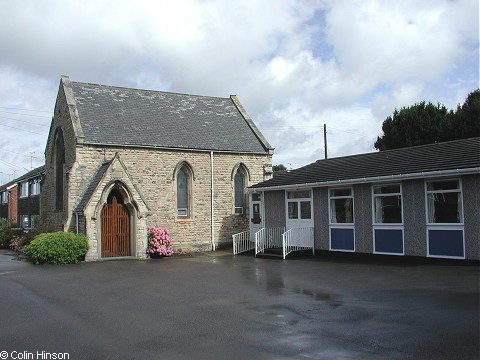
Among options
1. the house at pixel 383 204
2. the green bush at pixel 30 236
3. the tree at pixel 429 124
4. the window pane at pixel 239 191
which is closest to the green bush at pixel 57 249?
the green bush at pixel 30 236

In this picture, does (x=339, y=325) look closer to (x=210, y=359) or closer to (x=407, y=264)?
(x=210, y=359)

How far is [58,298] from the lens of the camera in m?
12.0

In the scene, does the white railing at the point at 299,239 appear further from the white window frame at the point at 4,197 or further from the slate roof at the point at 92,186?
the white window frame at the point at 4,197

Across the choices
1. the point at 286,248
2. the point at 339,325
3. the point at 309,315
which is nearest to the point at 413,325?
the point at 339,325

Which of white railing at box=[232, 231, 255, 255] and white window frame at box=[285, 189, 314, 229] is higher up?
white window frame at box=[285, 189, 314, 229]

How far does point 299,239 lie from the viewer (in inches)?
875

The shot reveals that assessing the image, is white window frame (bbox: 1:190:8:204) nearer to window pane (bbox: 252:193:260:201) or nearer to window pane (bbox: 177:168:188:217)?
window pane (bbox: 177:168:188:217)

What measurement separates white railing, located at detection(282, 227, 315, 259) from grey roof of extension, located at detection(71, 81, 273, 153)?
816 cm

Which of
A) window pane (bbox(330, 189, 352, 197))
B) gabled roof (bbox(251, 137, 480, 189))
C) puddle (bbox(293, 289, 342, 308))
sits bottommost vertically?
puddle (bbox(293, 289, 342, 308))

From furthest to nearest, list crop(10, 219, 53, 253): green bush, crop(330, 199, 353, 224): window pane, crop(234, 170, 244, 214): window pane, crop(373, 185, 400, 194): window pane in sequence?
1. crop(234, 170, 244, 214): window pane
2. crop(10, 219, 53, 253): green bush
3. crop(330, 199, 353, 224): window pane
4. crop(373, 185, 400, 194): window pane

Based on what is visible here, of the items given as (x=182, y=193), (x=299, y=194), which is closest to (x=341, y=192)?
(x=299, y=194)

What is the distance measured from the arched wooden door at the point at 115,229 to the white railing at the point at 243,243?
5.55 meters

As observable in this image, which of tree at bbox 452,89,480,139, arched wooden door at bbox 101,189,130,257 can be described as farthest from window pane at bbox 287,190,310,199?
tree at bbox 452,89,480,139

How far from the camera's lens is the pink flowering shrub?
2361cm
